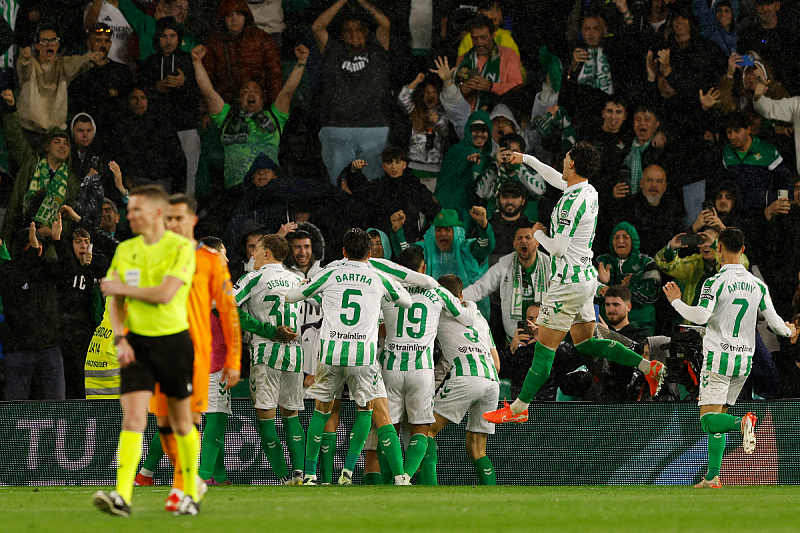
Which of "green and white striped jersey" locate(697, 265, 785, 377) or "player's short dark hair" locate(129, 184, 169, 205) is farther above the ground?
"player's short dark hair" locate(129, 184, 169, 205)

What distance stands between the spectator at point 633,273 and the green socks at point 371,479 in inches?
136

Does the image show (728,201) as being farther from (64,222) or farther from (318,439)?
(64,222)

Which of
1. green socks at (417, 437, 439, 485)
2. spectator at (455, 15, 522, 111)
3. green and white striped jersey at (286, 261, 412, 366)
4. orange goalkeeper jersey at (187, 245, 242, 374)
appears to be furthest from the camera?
spectator at (455, 15, 522, 111)

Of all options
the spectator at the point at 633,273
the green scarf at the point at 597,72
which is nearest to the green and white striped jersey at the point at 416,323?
the spectator at the point at 633,273

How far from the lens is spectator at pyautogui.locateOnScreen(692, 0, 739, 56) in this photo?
13922 mm

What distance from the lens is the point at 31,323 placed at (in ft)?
38.9

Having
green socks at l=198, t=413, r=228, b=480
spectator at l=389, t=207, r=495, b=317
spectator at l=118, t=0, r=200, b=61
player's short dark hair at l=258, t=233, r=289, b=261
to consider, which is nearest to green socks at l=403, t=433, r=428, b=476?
green socks at l=198, t=413, r=228, b=480

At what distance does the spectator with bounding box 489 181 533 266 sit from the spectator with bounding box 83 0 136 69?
5449mm

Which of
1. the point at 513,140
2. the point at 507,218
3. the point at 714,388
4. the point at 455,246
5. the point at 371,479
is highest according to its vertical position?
the point at 513,140

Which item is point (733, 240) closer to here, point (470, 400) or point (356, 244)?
point (470, 400)

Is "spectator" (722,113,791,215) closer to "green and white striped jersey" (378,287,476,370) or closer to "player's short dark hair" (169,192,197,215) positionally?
"green and white striped jersey" (378,287,476,370)

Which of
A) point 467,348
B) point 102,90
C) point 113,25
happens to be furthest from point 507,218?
point 113,25

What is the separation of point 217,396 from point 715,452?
15.1ft

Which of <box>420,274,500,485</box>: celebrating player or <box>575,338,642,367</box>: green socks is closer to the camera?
<box>575,338,642,367</box>: green socks
